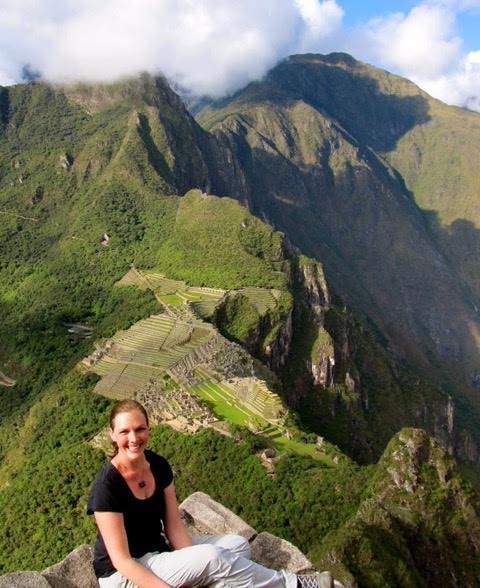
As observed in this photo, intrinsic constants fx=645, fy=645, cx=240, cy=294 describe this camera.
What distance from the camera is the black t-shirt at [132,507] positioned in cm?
889

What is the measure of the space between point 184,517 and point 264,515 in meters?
18.4

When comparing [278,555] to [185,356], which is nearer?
[278,555]

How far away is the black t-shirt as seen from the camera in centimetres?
889

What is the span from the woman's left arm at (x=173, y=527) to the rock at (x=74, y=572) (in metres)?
2.17

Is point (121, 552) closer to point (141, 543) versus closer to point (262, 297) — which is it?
point (141, 543)

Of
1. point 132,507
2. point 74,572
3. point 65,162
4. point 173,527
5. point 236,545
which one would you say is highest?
point 65,162

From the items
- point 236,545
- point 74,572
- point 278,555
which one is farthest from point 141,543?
point 278,555

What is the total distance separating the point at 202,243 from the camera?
3287 inches

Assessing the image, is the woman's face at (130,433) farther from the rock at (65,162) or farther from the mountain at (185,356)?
the rock at (65,162)

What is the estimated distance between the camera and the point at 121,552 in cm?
880

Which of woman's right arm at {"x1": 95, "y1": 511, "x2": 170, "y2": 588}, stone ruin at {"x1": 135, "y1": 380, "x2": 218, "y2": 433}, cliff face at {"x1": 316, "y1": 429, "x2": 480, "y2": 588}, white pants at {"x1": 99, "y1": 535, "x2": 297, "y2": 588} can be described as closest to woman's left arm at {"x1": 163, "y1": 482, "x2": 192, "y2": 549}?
white pants at {"x1": 99, "y1": 535, "x2": 297, "y2": 588}

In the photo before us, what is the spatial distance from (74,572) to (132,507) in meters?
2.75

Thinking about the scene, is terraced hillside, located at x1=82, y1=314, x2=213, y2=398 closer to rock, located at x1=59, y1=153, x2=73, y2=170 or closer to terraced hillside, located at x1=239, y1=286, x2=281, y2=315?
terraced hillside, located at x1=239, y1=286, x2=281, y2=315

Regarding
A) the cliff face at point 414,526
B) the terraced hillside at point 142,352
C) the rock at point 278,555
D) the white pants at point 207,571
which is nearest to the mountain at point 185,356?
the cliff face at point 414,526
